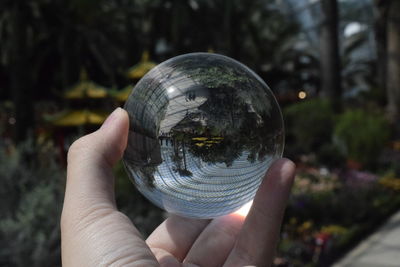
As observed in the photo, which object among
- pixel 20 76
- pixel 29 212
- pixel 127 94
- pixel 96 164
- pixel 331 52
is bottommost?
pixel 127 94

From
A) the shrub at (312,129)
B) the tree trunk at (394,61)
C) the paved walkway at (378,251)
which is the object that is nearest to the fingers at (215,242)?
the paved walkway at (378,251)

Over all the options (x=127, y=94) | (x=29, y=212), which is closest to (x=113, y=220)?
(x=29, y=212)

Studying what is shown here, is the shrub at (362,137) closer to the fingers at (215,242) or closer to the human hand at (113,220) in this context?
the fingers at (215,242)

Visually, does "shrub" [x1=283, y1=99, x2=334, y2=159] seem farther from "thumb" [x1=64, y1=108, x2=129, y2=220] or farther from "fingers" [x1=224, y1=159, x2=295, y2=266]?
"thumb" [x1=64, y1=108, x2=129, y2=220]

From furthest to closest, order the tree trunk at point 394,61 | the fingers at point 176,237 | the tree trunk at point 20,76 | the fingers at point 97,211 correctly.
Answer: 1. the tree trunk at point 394,61
2. the tree trunk at point 20,76
3. the fingers at point 176,237
4. the fingers at point 97,211

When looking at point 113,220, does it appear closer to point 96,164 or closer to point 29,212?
point 96,164

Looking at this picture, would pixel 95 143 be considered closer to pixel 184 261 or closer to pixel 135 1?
pixel 184 261
